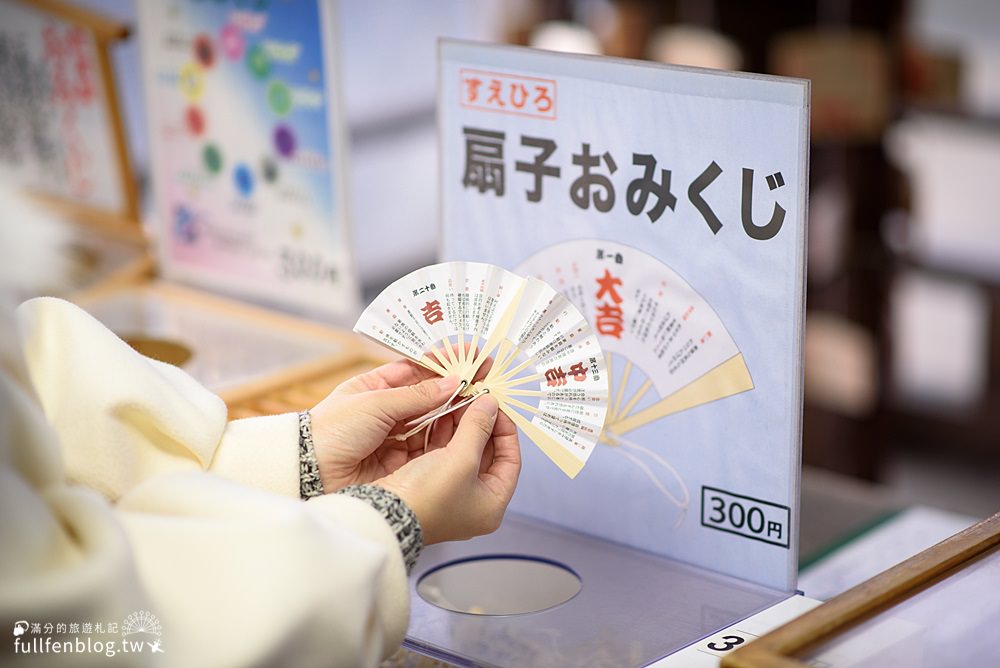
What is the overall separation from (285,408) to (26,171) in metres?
0.95

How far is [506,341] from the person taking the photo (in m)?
1.12

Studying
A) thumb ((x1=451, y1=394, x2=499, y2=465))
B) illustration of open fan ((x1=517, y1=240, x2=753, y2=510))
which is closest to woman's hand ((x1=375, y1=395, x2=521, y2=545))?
thumb ((x1=451, y1=394, x2=499, y2=465))

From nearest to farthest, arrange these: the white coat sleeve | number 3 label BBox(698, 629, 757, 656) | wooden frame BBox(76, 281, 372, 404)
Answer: the white coat sleeve → number 3 label BBox(698, 629, 757, 656) → wooden frame BBox(76, 281, 372, 404)

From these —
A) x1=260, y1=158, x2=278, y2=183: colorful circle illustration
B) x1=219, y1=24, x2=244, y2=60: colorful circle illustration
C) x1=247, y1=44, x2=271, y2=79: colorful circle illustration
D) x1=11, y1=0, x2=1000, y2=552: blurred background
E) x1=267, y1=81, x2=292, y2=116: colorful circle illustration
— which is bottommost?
x1=11, y1=0, x2=1000, y2=552: blurred background

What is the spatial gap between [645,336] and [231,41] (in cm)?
89

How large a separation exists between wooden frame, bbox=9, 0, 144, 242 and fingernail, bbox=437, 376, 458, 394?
1.14 meters

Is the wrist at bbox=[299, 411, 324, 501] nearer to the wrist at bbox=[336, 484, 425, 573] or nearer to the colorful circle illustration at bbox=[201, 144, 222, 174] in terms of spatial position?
the wrist at bbox=[336, 484, 425, 573]

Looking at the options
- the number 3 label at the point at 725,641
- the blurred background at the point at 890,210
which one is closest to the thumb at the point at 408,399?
the number 3 label at the point at 725,641

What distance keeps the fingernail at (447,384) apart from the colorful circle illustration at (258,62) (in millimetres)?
791

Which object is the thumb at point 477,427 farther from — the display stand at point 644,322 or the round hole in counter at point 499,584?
the round hole in counter at point 499,584

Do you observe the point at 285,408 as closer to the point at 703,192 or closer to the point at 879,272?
the point at 703,192

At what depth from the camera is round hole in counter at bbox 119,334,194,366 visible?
1682 mm

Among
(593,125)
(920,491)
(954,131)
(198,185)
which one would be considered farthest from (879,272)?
(593,125)

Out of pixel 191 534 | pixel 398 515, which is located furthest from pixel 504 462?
pixel 191 534
